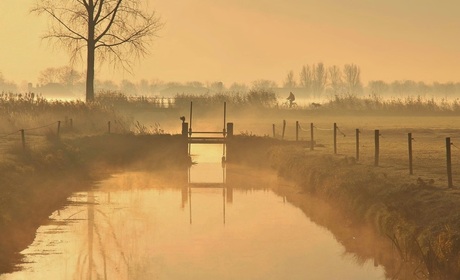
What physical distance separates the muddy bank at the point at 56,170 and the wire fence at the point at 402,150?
26.4 ft

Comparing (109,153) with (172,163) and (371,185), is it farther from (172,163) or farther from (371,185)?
(371,185)

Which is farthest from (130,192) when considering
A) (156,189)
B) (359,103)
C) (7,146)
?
(359,103)

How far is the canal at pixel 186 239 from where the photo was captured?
64.1ft

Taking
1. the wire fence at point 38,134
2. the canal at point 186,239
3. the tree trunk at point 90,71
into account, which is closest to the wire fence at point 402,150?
the canal at point 186,239

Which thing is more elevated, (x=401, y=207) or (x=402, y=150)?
(x=402, y=150)

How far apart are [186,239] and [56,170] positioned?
1234 centimetres

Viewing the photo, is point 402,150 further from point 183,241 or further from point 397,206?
point 183,241

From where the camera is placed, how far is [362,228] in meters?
22.9

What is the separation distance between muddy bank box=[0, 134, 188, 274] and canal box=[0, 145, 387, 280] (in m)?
0.54

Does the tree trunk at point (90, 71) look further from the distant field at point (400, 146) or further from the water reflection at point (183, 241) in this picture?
the water reflection at point (183, 241)

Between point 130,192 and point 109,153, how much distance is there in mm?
11230

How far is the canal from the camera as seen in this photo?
1955 centimetres

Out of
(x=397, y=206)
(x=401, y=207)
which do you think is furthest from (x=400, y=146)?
(x=401, y=207)

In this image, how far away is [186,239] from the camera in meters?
23.4
